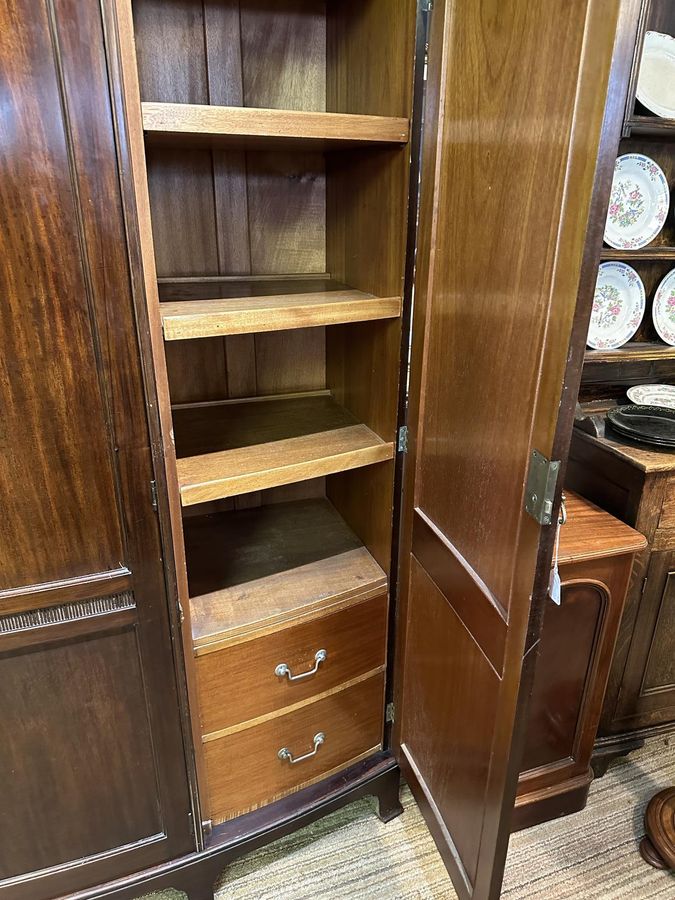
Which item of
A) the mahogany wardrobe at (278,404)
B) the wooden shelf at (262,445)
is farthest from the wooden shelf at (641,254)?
the wooden shelf at (262,445)

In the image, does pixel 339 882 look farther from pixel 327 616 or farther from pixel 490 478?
pixel 490 478

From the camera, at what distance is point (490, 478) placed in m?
0.91

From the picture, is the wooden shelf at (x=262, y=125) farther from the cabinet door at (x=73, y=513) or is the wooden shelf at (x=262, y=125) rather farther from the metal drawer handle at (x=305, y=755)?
the metal drawer handle at (x=305, y=755)

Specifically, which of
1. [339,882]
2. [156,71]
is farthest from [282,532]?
[156,71]

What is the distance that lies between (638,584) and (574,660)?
26cm

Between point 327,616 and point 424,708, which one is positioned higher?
point 327,616

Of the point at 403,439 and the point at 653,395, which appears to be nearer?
the point at 403,439

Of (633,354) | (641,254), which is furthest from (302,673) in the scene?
(641,254)

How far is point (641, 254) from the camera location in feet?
4.93

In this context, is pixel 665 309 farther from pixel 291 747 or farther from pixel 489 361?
pixel 291 747

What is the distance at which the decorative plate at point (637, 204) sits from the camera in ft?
5.02

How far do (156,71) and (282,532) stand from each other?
1029 millimetres

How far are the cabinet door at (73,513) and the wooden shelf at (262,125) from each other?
0.09 meters

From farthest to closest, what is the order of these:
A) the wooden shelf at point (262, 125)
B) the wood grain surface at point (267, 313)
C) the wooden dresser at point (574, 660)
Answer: the wooden dresser at point (574, 660), the wood grain surface at point (267, 313), the wooden shelf at point (262, 125)
